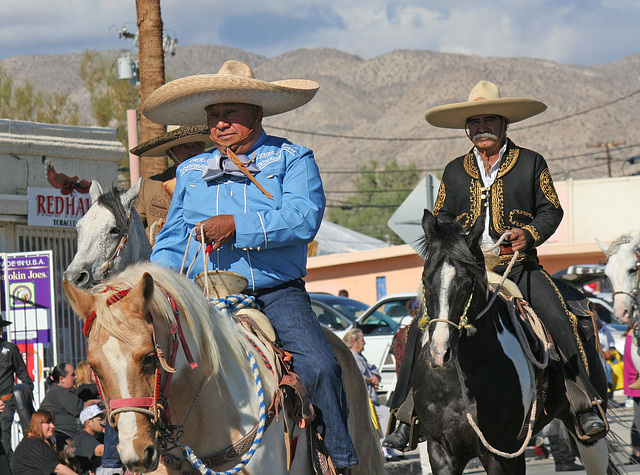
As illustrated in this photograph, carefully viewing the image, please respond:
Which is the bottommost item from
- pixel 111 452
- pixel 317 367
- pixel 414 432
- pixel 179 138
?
pixel 414 432

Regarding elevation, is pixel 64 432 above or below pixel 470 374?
below

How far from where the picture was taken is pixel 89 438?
10.1 meters

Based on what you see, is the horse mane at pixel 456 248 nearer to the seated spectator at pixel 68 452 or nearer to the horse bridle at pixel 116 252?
the horse bridle at pixel 116 252

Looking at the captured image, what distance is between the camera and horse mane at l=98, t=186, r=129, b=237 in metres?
6.33

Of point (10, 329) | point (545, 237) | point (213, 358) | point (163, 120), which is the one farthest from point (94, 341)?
point (10, 329)

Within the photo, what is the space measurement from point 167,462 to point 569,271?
60.8ft

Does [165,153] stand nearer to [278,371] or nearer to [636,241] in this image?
[278,371]

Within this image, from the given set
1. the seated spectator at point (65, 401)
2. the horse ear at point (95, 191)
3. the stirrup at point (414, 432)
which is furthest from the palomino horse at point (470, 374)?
the seated spectator at point (65, 401)

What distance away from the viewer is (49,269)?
1283cm

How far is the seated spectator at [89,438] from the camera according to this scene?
10.0 m

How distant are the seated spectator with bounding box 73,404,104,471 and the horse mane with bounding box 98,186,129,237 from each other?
4216mm

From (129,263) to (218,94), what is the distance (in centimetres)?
159

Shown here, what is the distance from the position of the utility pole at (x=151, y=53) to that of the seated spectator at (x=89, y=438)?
3.00 metres

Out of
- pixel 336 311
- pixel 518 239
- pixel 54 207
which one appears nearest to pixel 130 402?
pixel 518 239
